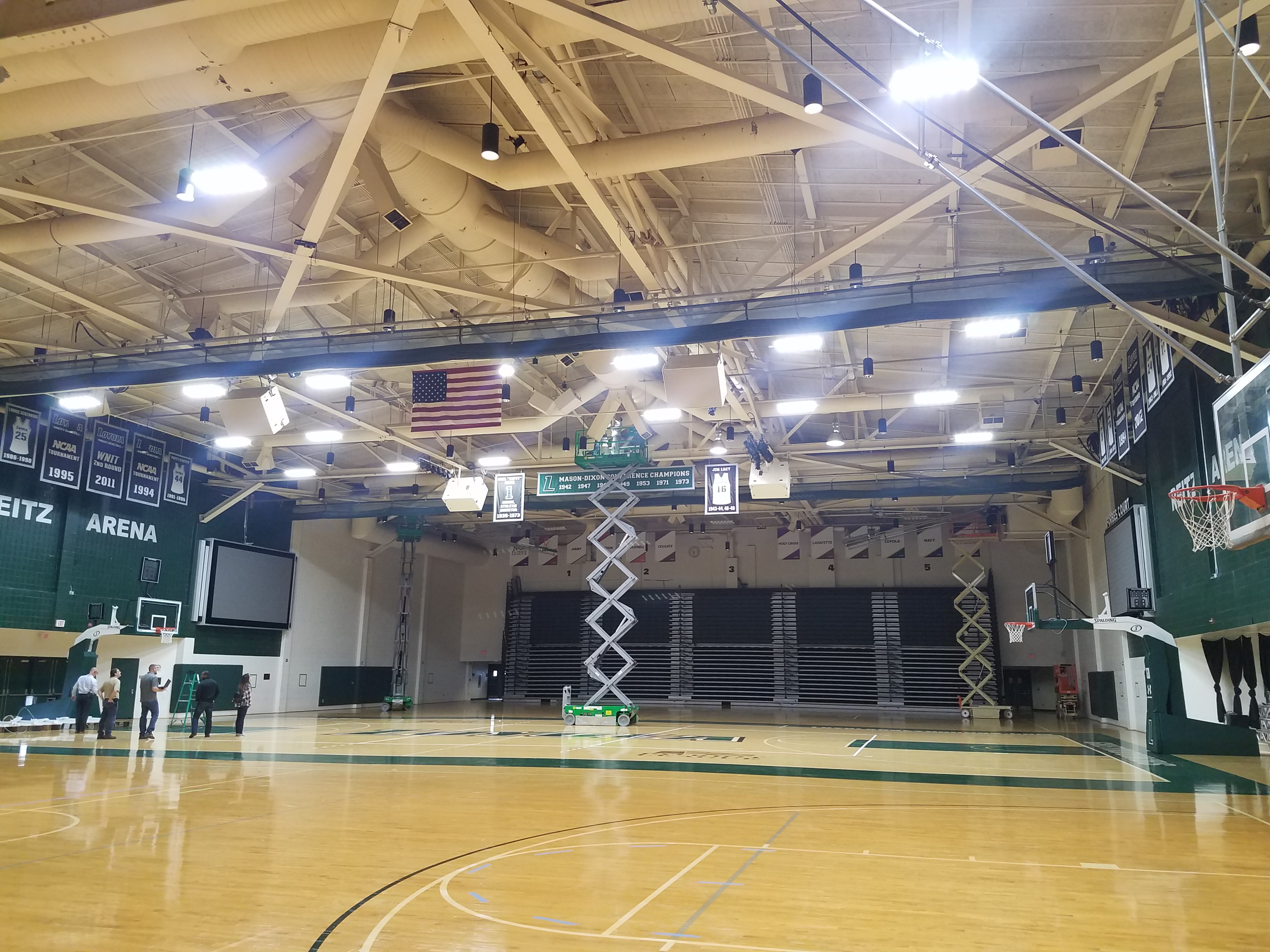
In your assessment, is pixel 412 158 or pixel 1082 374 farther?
pixel 1082 374

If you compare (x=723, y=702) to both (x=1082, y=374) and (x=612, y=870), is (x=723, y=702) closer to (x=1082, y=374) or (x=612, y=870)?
(x=1082, y=374)

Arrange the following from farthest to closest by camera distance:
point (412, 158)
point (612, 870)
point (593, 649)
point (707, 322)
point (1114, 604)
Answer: point (593, 649) → point (1114, 604) → point (707, 322) → point (412, 158) → point (612, 870)

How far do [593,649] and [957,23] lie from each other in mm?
31552

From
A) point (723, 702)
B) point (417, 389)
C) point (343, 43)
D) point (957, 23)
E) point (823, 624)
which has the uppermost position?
point (957, 23)

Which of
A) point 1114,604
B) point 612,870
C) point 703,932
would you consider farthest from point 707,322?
point 1114,604

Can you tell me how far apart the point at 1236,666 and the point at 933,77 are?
1519cm

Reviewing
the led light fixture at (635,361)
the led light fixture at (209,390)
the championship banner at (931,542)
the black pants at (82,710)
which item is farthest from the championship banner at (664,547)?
the led light fixture at (635,361)

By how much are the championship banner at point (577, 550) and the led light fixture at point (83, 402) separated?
21873mm

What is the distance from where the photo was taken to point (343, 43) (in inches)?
336

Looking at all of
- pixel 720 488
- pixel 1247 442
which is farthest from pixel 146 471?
pixel 1247 442

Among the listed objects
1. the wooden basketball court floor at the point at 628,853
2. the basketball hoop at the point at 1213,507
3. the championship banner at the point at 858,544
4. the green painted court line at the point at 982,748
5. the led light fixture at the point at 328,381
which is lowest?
the green painted court line at the point at 982,748

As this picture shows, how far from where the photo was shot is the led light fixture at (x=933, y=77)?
5.11 m

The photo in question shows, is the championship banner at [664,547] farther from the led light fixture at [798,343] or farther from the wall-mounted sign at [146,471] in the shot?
the led light fixture at [798,343]

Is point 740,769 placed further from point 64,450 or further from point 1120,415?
point 64,450
